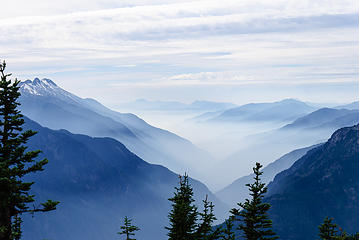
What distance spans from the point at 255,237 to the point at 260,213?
2419 millimetres

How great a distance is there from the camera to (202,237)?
149 ft

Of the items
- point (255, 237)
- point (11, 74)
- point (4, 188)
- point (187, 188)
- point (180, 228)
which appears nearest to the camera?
point (4, 188)

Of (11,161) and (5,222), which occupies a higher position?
(11,161)

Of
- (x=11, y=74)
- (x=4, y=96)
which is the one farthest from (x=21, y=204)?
(x=11, y=74)

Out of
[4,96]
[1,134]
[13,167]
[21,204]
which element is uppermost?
[4,96]

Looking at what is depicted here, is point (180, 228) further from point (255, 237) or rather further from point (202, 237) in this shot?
point (255, 237)

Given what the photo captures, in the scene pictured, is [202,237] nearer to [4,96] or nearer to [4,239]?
[4,239]

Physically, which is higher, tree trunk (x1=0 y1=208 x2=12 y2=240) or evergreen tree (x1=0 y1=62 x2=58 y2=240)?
evergreen tree (x1=0 y1=62 x2=58 y2=240)

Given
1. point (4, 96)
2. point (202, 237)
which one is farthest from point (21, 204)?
point (202, 237)

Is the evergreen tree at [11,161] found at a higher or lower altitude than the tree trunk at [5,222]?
higher

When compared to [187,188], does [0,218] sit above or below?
below

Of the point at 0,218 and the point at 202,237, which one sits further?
the point at 202,237

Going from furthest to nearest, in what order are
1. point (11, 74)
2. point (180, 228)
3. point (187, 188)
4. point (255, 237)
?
point (187, 188), point (180, 228), point (255, 237), point (11, 74)

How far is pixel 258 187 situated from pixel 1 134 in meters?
24.3
